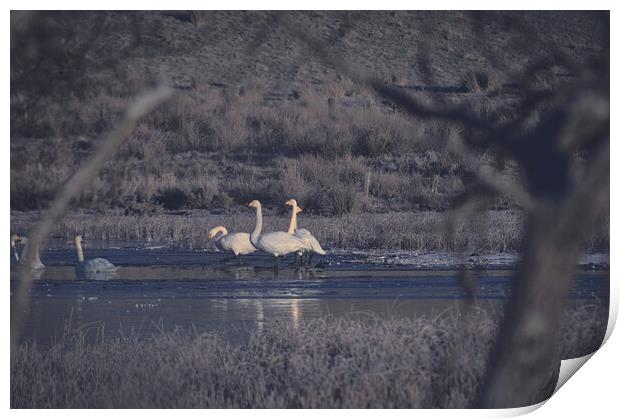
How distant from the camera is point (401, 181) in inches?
470

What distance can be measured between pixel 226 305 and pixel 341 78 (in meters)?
2.17

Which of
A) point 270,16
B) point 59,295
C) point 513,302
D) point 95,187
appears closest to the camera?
point 513,302

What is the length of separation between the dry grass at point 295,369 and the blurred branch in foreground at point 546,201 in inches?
43.8

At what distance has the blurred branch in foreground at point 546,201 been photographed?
4.72 m

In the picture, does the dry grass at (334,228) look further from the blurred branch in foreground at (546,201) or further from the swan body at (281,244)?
the blurred branch in foreground at (546,201)

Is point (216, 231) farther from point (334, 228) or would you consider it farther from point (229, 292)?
point (229, 292)

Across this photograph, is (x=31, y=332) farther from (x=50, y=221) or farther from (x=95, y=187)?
(x=95, y=187)

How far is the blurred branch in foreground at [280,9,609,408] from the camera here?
15.5ft

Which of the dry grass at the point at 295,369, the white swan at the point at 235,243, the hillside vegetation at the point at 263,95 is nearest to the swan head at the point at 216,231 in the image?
the white swan at the point at 235,243

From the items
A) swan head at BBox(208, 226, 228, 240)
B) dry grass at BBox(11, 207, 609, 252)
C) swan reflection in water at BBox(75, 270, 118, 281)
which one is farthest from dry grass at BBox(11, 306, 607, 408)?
swan head at BBox(208, 226, 228, 240)

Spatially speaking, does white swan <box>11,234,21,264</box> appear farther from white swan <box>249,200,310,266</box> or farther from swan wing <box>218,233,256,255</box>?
white swan <box>249,200,310,266</box>

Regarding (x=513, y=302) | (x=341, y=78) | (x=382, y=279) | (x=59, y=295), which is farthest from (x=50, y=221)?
(x=382, y=279)

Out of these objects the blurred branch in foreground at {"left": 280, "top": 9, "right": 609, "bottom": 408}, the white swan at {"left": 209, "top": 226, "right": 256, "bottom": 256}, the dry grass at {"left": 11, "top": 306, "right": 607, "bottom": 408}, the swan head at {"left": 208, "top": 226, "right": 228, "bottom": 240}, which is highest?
the blurred branch in foreground at {"left": 280, "top": 9, "right": 609, "bottom": 408}

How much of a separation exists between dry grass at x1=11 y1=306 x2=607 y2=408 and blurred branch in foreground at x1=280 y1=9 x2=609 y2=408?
1.11 metres
